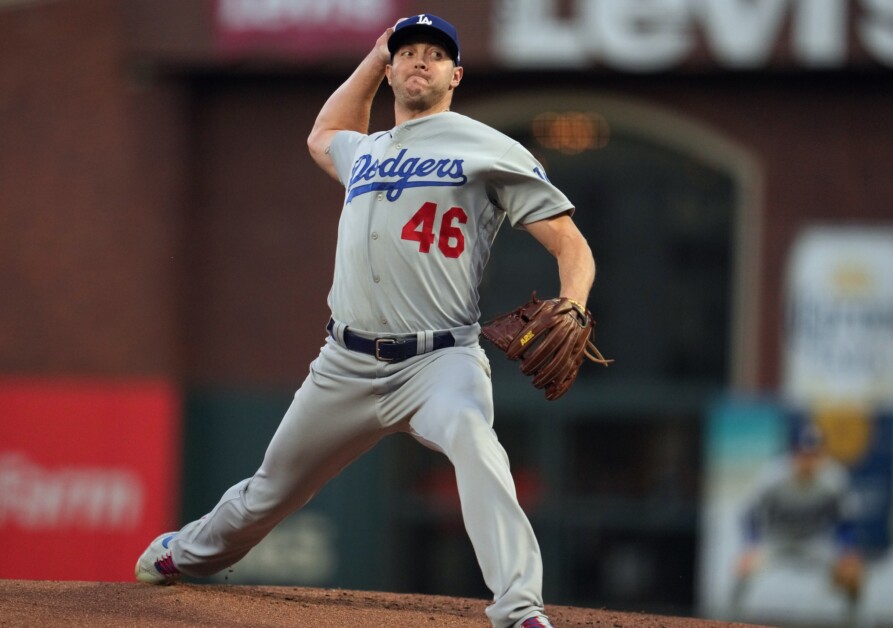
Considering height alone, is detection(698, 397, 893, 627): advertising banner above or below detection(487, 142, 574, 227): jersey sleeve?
below

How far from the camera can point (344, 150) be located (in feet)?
16.7

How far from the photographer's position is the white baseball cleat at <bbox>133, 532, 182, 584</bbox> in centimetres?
525

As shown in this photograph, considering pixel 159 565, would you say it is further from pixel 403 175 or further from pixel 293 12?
pixel 293 12

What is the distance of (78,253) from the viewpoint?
12375 millimetres

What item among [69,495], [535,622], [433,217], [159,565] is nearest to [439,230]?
[433,217]

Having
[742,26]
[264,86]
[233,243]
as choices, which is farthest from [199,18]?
[742,26]

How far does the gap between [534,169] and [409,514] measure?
8.16 meters

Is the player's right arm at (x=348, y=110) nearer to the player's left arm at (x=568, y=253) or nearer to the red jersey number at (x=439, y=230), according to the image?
the red jersey number at (x=439, y=230)

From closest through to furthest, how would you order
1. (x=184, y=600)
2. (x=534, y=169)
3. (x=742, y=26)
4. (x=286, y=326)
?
(x=534, y=169)
(x=184, y=600)
(x=742, y=26)
(x=286, y=326)

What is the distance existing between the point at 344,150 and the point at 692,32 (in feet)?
23.9

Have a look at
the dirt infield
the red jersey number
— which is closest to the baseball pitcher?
the red jersey number

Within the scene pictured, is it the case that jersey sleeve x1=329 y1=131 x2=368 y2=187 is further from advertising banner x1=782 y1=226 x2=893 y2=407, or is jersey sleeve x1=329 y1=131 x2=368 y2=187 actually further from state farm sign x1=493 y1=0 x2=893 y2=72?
advertising banner x1=782 y1=226 x2=893 y2=407

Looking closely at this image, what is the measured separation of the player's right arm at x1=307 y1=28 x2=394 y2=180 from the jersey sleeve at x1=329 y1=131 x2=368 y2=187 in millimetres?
42

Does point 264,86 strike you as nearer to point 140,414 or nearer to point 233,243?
point 233,243
